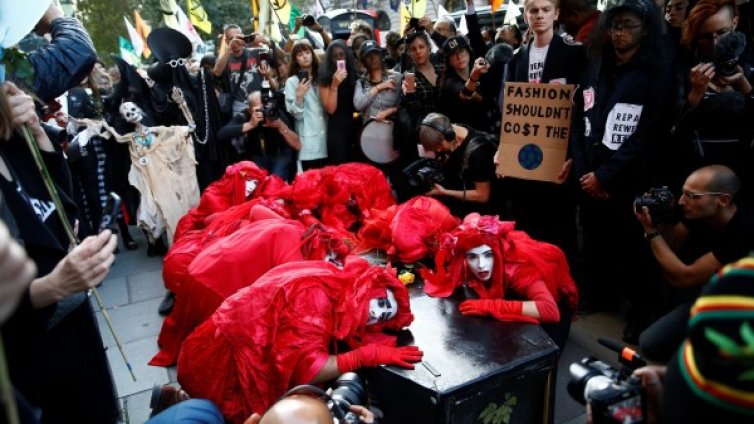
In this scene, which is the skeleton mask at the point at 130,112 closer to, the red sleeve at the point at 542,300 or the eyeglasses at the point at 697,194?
the red sleeve at the point at 542,300

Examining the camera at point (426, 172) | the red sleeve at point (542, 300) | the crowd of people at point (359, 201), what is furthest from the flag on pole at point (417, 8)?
the red sleeve at point (542, 300)

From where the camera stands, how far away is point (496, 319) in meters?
2.39

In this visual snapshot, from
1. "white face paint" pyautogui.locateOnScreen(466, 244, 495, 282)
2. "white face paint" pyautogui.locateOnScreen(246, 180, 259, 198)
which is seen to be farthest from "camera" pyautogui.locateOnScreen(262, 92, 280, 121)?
"white face paint" pyautogui.locateOnScreen(466, 244, 495, 282)

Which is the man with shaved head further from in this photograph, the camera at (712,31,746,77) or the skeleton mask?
the skeleton mask

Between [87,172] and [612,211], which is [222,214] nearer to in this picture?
[87,172]

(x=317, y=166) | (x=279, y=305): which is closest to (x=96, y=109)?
(x=317, y=166)

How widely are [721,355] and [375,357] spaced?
1456 mm

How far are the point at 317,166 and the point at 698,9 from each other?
11.8ft

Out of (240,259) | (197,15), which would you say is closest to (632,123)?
(240,259)

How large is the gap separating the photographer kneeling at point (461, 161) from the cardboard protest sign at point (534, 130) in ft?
0.44

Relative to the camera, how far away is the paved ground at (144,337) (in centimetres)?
289

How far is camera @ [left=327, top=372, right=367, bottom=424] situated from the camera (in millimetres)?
1581

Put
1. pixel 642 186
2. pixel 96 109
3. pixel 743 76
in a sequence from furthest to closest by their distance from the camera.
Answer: pixel 96 109, pixel 642 186, pixel 743 76

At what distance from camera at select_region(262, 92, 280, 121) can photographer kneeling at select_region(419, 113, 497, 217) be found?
6.21ft
